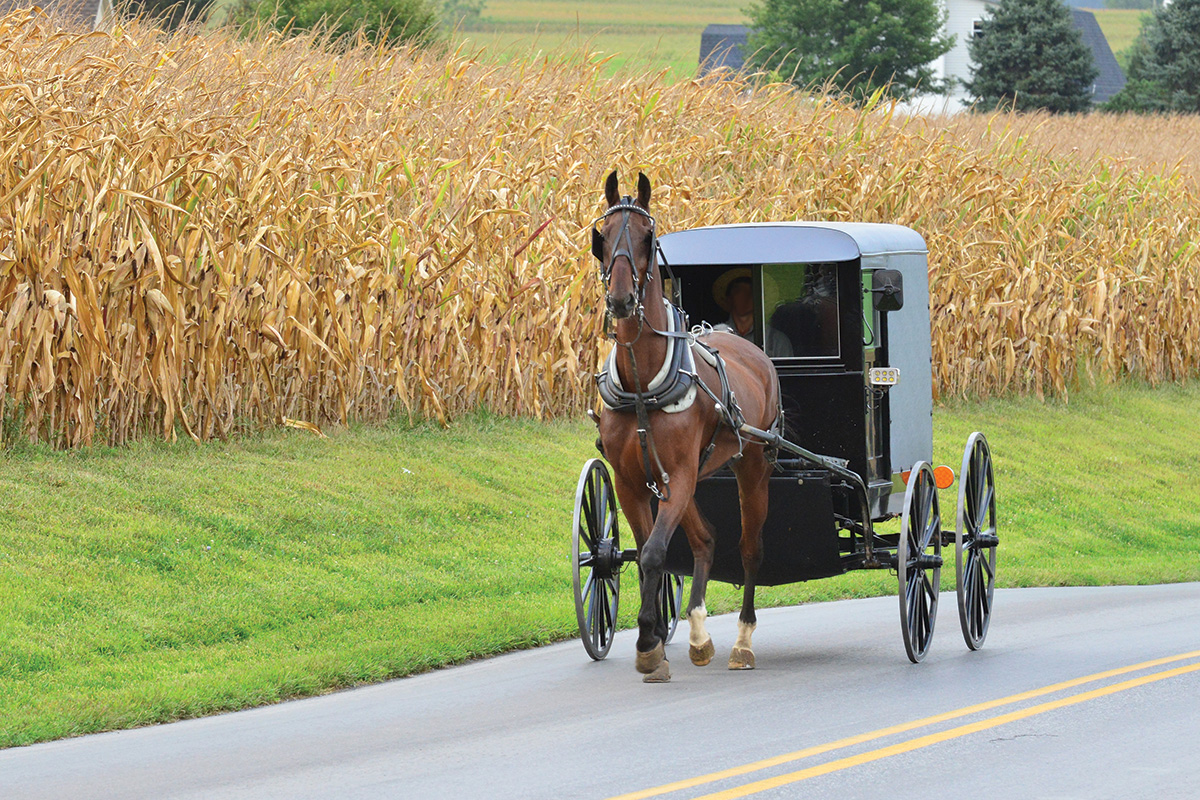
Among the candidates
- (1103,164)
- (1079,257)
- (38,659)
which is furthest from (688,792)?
(1103,164)

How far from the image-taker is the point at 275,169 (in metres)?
14.8

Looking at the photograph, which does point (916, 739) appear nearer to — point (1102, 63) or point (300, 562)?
point (300, 562)

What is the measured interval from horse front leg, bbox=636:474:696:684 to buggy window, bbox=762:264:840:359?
2.15 meters

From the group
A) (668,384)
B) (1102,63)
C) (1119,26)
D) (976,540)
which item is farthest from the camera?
(1119,26)

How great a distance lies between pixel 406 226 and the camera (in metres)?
16.0

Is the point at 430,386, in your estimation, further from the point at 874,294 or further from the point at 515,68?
the point at 515,68

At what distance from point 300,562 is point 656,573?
13.0ft

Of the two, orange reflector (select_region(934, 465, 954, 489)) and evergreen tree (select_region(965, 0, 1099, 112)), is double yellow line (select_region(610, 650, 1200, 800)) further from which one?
evergreen tree (select_region(965, 0, 1099, 112))

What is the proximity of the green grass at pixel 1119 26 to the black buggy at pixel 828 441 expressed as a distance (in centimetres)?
12796

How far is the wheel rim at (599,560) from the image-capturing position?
10266 millimetres

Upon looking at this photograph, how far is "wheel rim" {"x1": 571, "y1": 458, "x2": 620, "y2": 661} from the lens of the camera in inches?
404

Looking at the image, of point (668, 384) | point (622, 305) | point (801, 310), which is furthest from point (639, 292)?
point (801, 310)

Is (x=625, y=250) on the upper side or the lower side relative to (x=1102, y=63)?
lower

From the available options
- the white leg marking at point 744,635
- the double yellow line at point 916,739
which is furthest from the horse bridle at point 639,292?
the double yellow line at point 916,739
